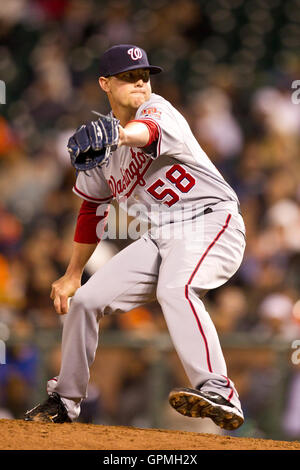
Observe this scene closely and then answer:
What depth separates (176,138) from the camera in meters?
3.01

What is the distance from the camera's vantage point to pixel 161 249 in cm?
320

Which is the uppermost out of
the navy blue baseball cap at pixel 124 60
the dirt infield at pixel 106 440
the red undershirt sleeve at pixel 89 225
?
the navy blue baseball cap at pixel 124 60

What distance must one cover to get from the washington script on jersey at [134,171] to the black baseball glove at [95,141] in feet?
1.56

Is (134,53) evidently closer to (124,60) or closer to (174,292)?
(124,60)

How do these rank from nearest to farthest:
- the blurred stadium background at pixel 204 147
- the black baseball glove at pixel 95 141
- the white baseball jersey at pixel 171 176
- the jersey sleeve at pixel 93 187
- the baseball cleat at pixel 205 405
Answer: the black baseball glove at pixel 95 141, the baseball cleat at pixel 205 405, the white baseball jersey at pixel 171 176, the jersey sleeve at pixel 93 187, the blurred stadium background at pixel 204 147

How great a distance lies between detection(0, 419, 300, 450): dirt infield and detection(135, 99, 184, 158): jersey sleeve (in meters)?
1.07

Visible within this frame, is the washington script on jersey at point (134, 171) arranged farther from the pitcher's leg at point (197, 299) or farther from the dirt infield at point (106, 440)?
the dirt infield at point (106, 440)

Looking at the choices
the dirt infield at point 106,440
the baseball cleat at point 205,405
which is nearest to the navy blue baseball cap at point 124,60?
the baseball cleat at point 205,405

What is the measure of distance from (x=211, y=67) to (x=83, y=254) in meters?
4.58

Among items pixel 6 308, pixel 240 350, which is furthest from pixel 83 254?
pixel 6 308

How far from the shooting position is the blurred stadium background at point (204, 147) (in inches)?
191

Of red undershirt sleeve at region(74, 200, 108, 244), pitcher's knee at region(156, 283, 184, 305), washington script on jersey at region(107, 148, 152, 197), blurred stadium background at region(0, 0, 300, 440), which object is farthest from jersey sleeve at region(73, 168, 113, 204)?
blurred stadium background at region(0, 0, 300, 440)

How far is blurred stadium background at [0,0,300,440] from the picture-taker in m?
4.84
